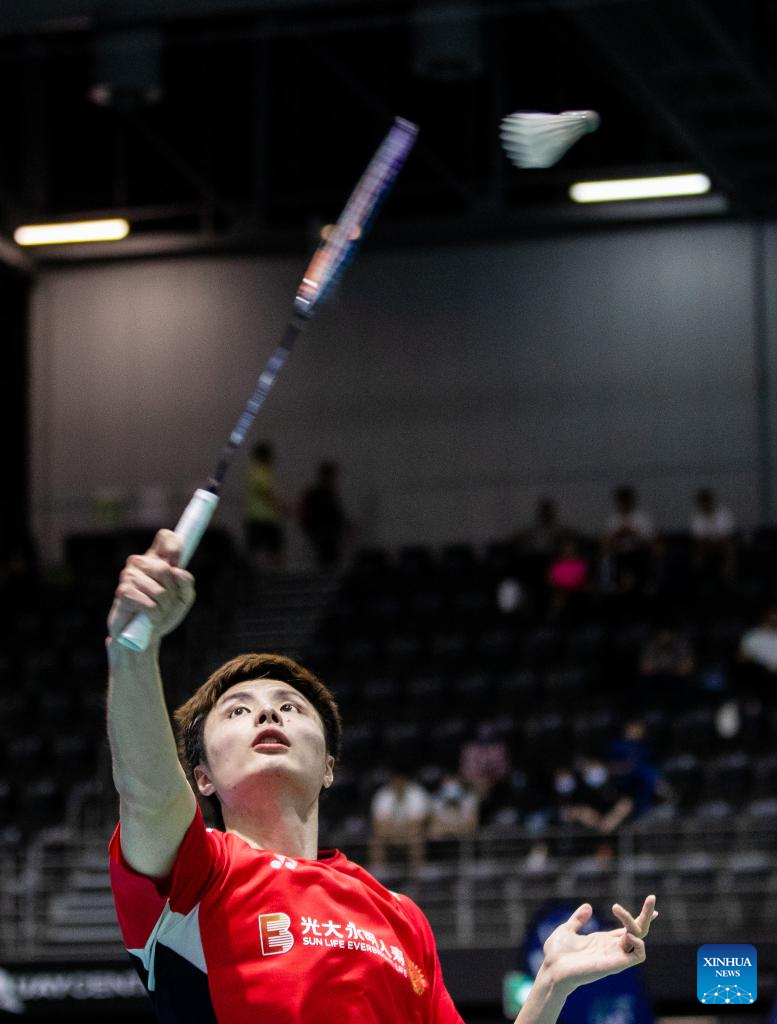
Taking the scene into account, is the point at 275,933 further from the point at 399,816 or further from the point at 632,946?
the point at 399,816

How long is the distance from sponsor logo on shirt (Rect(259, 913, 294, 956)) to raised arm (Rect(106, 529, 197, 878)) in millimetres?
238

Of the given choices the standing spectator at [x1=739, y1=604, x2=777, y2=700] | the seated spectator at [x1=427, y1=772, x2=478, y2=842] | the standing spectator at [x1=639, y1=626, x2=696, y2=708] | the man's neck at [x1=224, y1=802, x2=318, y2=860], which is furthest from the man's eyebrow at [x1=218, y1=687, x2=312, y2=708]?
the standing spectator at [x1=739, y1=604, x2=777, y2=700]

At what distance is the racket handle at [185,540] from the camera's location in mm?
2982

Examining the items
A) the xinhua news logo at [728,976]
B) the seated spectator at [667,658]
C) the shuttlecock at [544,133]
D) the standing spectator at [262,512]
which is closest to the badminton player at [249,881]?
the xinhua news logo at [728,976]

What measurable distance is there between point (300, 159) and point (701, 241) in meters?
4.95

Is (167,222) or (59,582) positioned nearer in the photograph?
(59,582)

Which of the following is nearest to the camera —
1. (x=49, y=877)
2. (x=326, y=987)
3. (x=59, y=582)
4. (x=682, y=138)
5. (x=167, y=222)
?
(x=326, y=987)

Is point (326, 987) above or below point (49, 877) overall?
above

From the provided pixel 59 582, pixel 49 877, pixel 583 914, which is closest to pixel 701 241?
pixel 59 582

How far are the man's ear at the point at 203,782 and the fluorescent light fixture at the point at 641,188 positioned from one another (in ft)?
56.4

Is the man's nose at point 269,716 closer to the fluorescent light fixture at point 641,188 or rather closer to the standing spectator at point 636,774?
the standing spectator at point 636,774

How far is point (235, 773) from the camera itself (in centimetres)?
370

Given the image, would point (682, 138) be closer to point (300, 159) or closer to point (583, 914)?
point (300, 159)

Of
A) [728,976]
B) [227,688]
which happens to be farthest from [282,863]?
[728,976]
